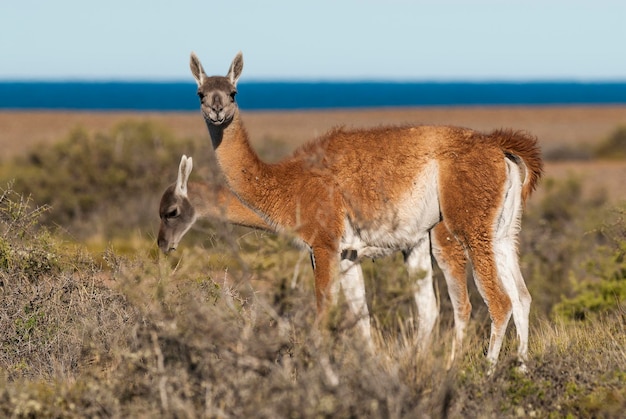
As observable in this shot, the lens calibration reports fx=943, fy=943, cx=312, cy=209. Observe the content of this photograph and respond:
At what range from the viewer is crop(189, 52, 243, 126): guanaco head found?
7.59m

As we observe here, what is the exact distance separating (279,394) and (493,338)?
3023mm

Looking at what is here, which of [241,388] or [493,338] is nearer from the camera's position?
[241,388]

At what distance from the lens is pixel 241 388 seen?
4.67 m

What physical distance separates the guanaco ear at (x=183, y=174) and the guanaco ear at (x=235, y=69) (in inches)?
30.4

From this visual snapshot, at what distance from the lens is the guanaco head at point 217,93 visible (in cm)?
759

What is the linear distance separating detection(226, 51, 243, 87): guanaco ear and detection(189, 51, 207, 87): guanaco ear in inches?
8.5

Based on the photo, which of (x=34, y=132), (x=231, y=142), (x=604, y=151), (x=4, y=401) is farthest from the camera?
(x=34, y=132)

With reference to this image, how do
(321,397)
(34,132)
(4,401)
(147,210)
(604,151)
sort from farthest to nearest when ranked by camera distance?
Result: (34,132) → (604,151) → (147,210) → (4,401) → (321,397)

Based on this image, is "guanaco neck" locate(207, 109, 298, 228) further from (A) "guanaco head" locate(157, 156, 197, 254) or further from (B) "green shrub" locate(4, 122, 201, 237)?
(B) "green shrub" locate(4, 122, 201, 237)

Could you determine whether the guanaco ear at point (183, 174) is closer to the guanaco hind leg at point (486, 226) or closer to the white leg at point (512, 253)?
the guanaco hind leg at point (486, 226)

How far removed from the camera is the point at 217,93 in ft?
25.0

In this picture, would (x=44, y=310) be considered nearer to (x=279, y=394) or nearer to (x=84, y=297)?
(x=84, y=297)

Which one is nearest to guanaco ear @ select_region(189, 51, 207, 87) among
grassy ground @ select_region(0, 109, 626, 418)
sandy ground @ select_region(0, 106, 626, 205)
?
grassy ground @ select_region(0, 109, 626, 418)

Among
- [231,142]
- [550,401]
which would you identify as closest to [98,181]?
[231,142]
